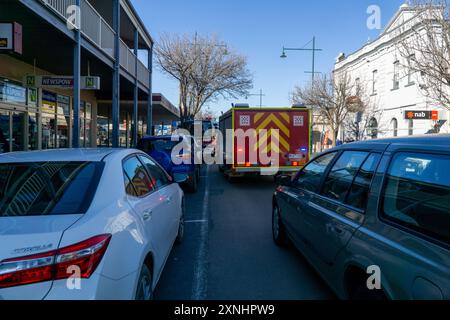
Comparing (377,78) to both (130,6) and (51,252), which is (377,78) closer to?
(130,6)

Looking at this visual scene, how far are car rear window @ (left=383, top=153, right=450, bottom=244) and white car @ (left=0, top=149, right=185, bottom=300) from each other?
6.15 ft

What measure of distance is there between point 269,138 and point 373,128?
49.9ft

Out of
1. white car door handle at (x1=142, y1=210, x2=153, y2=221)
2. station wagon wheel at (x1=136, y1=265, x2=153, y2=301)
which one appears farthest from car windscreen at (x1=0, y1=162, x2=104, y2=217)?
station wagon wheel at (x1=136, y1=265, x2=153, y2=301)

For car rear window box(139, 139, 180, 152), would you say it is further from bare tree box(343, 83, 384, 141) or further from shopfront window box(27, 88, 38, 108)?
bare tree box(343, 83, 384, 141)

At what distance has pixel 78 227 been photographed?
7.18ft

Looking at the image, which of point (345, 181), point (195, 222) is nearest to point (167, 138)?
point (195, 222)

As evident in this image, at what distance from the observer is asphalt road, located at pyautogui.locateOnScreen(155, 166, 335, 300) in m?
3.78

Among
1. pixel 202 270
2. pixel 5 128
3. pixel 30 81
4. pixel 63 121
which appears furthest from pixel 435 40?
pixel 63 121

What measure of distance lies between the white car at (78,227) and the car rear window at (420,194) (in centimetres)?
188

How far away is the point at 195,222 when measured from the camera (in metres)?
6.91

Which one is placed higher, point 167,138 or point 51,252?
point 167,138

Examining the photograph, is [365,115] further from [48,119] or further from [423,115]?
[48,119]

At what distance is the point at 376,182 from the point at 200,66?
29116mm

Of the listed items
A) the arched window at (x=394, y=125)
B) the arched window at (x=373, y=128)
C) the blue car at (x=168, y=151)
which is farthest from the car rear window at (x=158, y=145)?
the arched window at (x=394, y=125)
